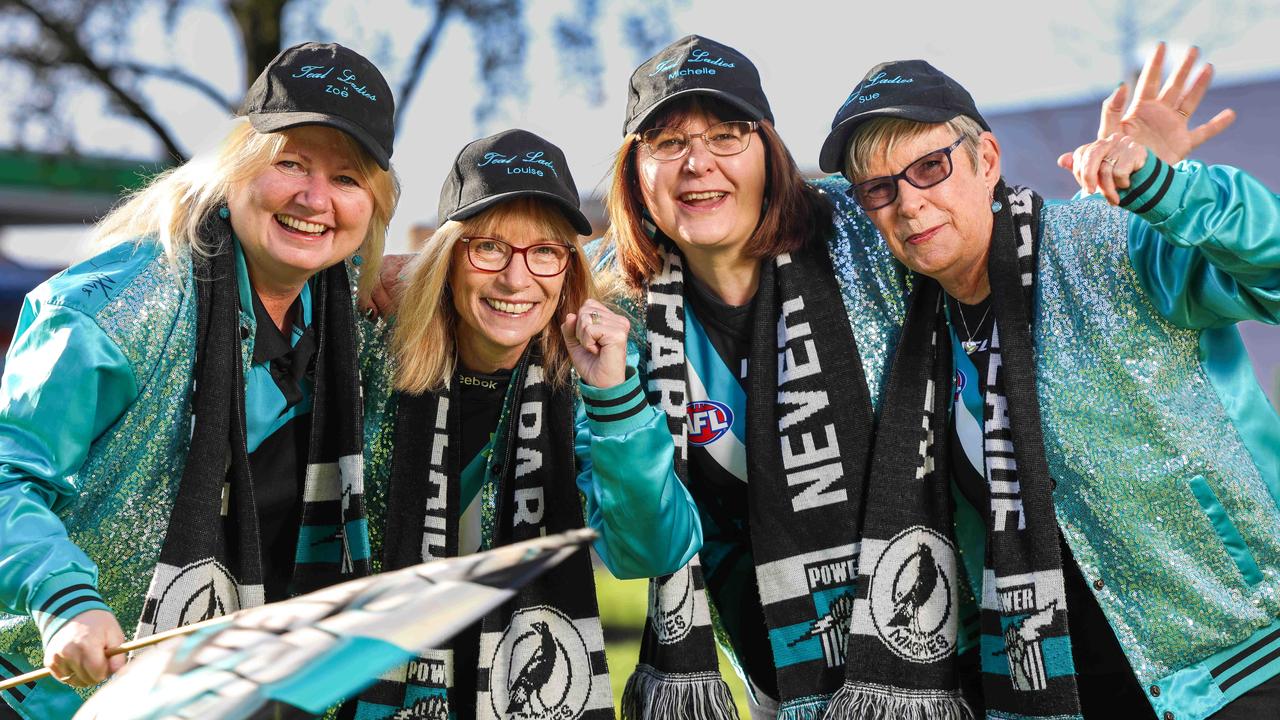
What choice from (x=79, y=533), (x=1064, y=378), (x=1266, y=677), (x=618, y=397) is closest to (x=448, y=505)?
(x=618, y=397)

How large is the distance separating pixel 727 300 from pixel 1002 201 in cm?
78

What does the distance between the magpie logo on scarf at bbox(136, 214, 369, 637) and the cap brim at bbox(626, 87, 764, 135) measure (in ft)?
2.98

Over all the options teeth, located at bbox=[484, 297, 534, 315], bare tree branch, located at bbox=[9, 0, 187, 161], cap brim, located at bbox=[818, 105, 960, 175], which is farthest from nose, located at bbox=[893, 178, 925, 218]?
bare tree branch, located at bbox=[9, 0, 187, 161]

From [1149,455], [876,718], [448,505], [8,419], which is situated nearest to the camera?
[8,419]

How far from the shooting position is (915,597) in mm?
2980

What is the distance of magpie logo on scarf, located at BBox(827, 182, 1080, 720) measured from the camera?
2.80 meters

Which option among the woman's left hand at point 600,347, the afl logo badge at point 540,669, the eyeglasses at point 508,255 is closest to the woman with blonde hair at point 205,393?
the eyeglasses at point 508,255

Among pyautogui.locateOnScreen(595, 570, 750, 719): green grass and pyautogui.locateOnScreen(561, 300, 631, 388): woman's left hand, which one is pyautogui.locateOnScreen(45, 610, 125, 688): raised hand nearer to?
pyautogui.locateOnScreen(561, 300, 631, 388): woman's left hand

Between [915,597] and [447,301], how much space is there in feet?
4.66

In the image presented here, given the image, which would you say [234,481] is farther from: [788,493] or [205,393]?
[788,493]

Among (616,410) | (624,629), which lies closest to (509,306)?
(616,410)

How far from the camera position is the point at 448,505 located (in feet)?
10.6

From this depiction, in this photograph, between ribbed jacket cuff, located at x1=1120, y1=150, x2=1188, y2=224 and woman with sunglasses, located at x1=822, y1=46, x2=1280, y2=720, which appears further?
woman with sunglasses, located at x1=822, y1=46, x2=1280, y2=720

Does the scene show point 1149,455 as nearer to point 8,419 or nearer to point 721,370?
point 721,370
